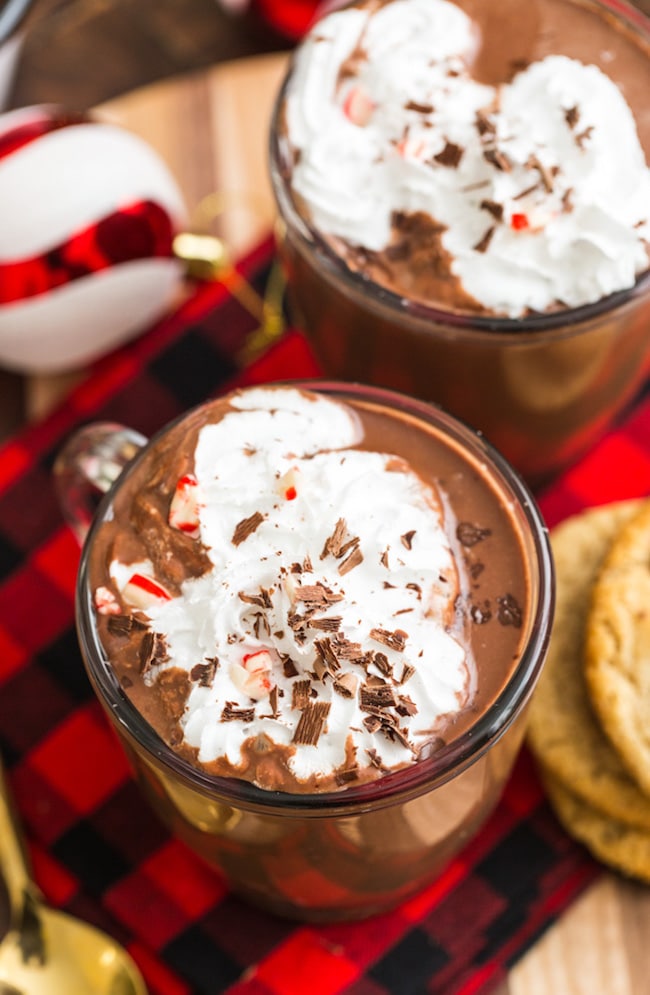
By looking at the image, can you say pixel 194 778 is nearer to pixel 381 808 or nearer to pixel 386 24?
pixel 381 808

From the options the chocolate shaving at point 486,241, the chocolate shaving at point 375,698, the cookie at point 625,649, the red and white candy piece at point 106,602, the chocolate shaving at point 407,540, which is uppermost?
the red and white candy piece at point 106,602

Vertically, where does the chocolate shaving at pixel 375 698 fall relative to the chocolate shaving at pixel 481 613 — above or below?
above

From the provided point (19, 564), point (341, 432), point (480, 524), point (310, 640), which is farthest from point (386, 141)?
point (19, 564)

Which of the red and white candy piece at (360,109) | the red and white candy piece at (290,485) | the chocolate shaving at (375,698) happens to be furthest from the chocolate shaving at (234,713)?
the red and white candy piece at (360,109)

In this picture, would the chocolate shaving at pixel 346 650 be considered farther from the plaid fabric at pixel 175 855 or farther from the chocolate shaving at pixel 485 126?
the chocolate shaving at pixel 485 126

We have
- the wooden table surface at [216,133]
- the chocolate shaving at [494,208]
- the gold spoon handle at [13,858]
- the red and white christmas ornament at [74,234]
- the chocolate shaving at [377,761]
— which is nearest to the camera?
the chocolate shaving at [377,761]

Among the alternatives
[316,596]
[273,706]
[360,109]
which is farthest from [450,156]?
[273,706]

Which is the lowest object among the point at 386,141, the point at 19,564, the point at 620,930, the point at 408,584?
the point at 620,930

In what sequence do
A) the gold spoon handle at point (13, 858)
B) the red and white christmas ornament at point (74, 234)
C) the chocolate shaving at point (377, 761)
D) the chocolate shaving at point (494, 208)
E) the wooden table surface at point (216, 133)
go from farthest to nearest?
the wooden table surface at point (216, 133) → the red and white christmas ornament at point (74, 234) → the gold spoon handle at point (13, 858) → the chocolate shaving at point (494, 208) → the chocolate shaving at point (377, 761)
